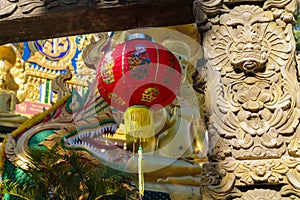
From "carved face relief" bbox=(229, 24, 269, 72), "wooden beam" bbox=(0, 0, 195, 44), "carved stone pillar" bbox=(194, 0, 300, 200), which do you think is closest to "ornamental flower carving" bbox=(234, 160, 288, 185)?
"carved stone pillar" bbox=(194, 0, 300, 200)

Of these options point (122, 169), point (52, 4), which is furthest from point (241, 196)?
point (122, 169)

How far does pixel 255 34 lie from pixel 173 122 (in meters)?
2.70

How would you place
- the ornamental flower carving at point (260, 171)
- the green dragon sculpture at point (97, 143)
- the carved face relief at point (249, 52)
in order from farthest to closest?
the green dragon sculpture at point (97, 143) < the carved face relief at point (249, 52) < the ornamental flower carving at point (260, 171)

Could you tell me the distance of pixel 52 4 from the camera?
2.67 meters

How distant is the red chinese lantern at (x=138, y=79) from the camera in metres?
3.37

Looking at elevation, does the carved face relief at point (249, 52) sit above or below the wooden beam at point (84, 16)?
below

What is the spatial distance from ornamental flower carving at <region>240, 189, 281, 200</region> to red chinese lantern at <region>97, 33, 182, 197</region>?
1.37 m

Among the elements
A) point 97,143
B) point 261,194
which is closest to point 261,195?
point 261,194

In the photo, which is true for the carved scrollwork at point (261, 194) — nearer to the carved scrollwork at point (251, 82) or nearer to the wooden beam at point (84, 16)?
the carved scrollwork at point (251, 82)

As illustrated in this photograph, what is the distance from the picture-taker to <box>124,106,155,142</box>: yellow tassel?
3357mm

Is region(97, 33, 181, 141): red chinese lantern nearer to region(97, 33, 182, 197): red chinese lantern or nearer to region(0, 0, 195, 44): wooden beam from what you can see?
region(97, 33, 182, 197): red chinese lantern

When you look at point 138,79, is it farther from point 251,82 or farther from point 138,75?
point 251,82

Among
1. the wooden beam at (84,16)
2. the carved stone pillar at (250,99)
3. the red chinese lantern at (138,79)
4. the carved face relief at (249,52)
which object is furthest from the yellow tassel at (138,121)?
the carved face relief at (249,52)

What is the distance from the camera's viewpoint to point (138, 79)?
Result: 3354mm
